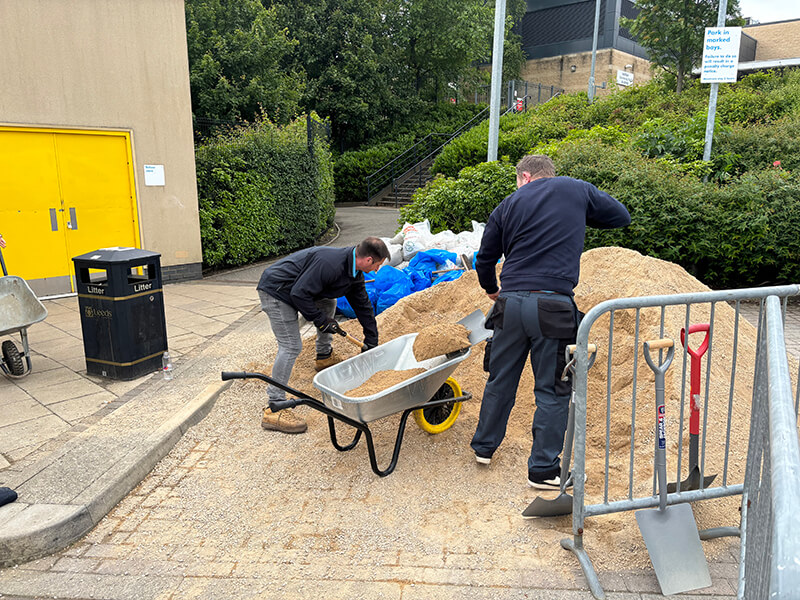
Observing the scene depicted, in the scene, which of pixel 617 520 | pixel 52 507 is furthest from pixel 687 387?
pixel 52 507

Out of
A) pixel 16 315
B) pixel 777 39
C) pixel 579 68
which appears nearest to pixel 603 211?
pixel 16 315

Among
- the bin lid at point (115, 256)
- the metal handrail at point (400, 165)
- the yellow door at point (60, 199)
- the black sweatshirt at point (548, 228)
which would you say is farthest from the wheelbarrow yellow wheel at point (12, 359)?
the metal handrail at point (400, 165)

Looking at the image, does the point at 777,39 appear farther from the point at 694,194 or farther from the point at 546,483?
the point at 546,483

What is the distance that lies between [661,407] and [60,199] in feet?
28.9

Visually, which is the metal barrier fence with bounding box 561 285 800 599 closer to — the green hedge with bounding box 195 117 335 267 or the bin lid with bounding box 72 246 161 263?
the bin lid with bounding box 72 246 161 263

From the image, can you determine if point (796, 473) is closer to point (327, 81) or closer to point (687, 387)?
Result: point (687, 387)

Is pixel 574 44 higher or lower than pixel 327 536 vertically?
higher

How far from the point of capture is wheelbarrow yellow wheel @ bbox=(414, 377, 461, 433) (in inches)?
172

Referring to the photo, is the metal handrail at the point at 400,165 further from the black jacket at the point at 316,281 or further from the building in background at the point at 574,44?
the black jacket at the point at 316,281

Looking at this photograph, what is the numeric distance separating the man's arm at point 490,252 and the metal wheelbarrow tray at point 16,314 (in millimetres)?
4070

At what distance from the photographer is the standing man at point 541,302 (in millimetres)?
3535

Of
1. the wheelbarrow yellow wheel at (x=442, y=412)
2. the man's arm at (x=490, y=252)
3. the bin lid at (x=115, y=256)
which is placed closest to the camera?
the man's arm at (x=490, y=252)

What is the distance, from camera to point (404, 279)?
7566mm

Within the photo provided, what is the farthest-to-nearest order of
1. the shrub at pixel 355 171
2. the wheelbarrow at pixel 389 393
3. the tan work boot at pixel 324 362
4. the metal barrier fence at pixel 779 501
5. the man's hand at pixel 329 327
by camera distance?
1. the shrub at pixel 355 171
2. the tan work boot at pixel 324 362
3. the man's hand at pixel 329 327
4. the wheelbarrow at pixel 389 393
5. the metal barrier fence at pixel 779 501
